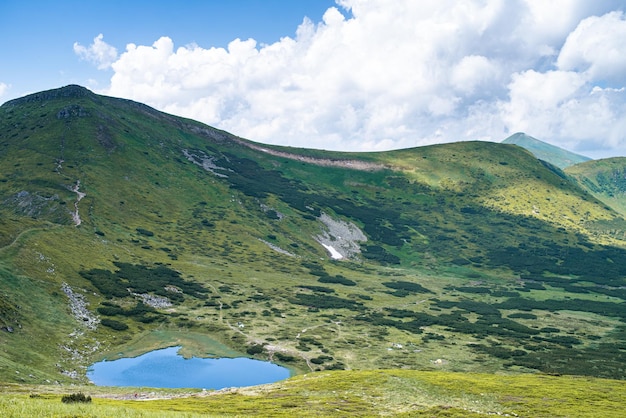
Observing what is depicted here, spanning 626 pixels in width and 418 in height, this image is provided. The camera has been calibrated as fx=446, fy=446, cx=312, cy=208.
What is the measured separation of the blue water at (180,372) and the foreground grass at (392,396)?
1243cm

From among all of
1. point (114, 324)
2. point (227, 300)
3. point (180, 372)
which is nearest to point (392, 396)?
point (180, 372)

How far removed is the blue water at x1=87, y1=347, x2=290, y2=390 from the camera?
7075cm

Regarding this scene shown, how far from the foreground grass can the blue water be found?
40.8ft

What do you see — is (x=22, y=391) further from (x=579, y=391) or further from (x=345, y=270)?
(x=345, y=270)

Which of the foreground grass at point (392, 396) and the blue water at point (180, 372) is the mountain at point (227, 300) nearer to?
the blue water at point (180, 372)

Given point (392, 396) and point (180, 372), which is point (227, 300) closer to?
point (180, 372)

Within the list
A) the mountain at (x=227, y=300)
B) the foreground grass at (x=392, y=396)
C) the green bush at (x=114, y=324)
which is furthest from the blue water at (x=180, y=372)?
the foreground grass at (x=392, y=396)

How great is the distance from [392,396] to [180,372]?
129ft

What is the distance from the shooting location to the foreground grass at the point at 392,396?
4684 centimetres

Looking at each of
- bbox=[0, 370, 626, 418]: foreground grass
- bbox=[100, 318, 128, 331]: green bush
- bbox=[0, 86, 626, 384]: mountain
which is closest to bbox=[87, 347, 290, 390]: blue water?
bbox=[0, 86, 626, 384]: mountain

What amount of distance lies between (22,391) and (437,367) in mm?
68606

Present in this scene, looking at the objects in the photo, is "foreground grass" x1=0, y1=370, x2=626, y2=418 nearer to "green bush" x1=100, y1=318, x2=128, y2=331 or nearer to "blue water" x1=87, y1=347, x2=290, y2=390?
"blue water" x1=87, y1=347, x2=290, y2=390

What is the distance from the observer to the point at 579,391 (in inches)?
2379

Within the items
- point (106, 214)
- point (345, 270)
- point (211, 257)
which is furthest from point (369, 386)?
point (106, 214)
